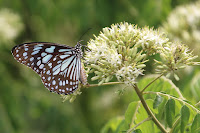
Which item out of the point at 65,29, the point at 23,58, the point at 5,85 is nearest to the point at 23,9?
the point at 65,29

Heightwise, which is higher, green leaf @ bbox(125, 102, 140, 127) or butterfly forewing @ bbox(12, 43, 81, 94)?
butterfly forewing @ bbox(12, 43, 81, 94)

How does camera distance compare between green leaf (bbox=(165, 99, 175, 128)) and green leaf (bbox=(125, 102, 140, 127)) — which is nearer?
green leaf (bbox=(165, 99, 175, 128))

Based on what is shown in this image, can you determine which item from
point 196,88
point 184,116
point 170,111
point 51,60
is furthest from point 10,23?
point 184,116

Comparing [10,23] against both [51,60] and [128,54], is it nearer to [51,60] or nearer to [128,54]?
[51,60]

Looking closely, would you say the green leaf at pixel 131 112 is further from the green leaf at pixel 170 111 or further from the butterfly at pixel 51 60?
the butterfly at pixel 51 60

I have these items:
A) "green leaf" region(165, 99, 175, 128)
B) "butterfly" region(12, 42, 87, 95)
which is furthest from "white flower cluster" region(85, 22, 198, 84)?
"butterfly" region(12, 42, 87, 95)

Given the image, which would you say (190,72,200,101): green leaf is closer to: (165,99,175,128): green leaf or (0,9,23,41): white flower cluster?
(165,99,175,128): green leaf

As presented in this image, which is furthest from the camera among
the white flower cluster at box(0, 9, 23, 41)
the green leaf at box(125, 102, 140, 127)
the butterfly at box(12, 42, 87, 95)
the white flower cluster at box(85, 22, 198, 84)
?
the white flower cluster at box(0, 9, 23, 41)

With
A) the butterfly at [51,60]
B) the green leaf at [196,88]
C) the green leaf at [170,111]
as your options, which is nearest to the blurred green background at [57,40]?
the green leaf at [196,88]
